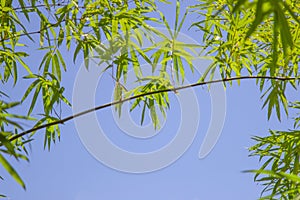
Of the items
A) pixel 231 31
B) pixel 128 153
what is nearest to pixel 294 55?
Result: pixel 231 31

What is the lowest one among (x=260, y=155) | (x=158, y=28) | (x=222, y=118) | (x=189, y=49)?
(x=260, y=155)

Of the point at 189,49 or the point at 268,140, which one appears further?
the point at 268,140

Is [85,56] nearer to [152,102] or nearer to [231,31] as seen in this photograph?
[152,102]

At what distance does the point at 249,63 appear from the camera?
2.13 meters

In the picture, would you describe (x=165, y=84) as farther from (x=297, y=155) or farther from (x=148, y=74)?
(x=297, y=155)

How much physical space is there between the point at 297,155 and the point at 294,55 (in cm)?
51

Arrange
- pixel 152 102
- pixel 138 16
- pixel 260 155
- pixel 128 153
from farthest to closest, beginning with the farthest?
pixel 260 155
pixel 152 102
pixel 138 16
pixel 128 153

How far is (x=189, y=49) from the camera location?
1.79m

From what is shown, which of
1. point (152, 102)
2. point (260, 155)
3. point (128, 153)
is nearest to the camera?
point (128, 153)

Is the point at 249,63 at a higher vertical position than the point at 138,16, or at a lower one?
lower

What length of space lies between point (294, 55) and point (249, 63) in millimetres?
209

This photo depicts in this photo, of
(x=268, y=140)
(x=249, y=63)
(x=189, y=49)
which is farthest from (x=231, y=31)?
(x=268, y=140)

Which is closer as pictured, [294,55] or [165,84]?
[165,84]

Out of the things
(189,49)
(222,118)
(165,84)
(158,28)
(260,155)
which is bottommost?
(260,155)
